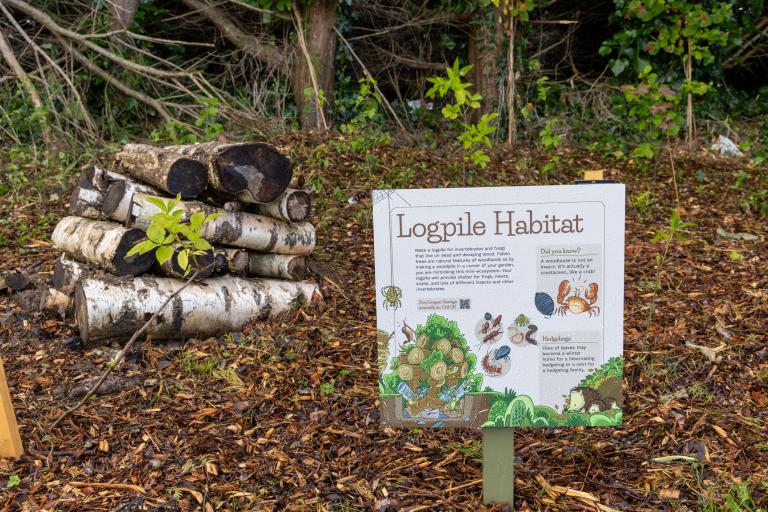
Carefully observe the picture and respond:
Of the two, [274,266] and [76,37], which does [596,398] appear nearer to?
[274,266]

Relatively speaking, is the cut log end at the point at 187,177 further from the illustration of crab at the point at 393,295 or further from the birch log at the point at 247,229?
the illustration of crab at the point at 393,295

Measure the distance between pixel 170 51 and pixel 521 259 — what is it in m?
7.02

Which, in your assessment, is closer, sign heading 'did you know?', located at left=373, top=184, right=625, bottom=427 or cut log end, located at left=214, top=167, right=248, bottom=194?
sign heading 'did you know?', located at left=373, top=184, right=625, bottom=427

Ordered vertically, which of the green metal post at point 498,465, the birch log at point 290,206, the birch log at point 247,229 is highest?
the birch log at point 290,206

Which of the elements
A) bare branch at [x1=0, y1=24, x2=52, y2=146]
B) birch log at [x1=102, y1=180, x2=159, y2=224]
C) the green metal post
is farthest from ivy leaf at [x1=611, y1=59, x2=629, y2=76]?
the green metal post

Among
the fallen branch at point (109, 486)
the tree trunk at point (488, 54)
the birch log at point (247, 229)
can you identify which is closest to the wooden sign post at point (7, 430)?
the fallen branch at point (109, 486)

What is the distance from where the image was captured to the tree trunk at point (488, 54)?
736 centimetres

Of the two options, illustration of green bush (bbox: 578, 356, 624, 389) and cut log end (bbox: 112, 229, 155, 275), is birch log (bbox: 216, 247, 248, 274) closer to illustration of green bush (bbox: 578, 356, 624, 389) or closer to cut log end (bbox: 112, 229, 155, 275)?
cut log end (bbox: 112, 229, 155, 275)

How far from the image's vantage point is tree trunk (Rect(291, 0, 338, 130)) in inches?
289

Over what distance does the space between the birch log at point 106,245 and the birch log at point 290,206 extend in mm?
709

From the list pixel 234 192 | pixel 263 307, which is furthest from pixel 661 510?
pixel 234 192

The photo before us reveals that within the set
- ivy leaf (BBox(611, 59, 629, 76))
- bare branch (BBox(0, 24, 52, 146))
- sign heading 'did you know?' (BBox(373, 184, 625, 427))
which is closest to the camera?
sign heading 'did you know?' (BBox(373, 184, 625, 427))

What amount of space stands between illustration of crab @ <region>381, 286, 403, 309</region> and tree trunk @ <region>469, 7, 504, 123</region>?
535 centimetres

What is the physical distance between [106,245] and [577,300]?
2617 millimetres
